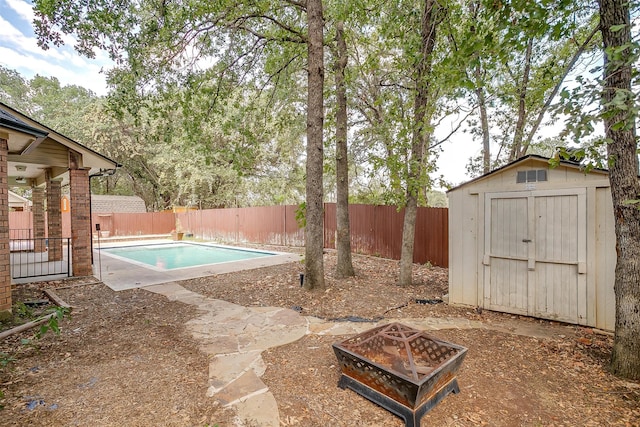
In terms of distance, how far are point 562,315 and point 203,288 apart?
5657 mm

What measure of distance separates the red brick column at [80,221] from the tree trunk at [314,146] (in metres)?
5.06

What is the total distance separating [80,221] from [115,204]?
586 inches

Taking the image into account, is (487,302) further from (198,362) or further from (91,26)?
(91,26)

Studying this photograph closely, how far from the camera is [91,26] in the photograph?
458 cm

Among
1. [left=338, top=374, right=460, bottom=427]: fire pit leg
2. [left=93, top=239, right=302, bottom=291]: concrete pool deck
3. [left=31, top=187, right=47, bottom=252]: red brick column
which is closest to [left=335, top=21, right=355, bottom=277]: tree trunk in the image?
[left=93, top=239, right=302, bottom=291]: concrete pool deck

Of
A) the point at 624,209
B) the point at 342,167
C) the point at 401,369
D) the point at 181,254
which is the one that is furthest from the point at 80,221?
the point at 624,209

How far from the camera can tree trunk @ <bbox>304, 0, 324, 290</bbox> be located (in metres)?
5.27

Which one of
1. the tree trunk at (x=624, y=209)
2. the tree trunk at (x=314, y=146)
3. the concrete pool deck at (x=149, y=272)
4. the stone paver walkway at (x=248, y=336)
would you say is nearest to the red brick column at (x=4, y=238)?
the concrete pool deck at (x=149, y=272)

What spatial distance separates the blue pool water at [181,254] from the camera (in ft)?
35.4

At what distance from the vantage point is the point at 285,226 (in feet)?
42.1

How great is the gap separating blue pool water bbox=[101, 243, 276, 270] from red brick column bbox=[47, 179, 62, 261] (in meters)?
2.09

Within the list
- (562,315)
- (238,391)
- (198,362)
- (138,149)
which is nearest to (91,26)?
(198,362)

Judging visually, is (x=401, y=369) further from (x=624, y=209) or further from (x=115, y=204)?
(x=115, y=204)

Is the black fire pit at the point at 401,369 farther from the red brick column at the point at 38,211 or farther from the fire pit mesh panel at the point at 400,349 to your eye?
the red brick column at the point at 38,211
